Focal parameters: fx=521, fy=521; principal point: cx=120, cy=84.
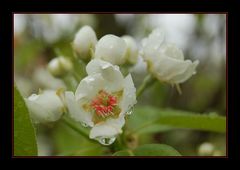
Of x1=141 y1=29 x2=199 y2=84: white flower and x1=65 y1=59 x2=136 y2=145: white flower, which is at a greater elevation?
x1=141 y1=29 x2=199 y2=84: white flower

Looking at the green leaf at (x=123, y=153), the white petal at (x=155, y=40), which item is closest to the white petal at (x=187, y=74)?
the white petal at (x=155, y=40)

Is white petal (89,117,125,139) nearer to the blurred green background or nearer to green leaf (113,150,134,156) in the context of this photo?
green leaf (113,150,134,156)

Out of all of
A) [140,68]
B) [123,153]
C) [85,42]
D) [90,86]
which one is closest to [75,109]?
[90,86]

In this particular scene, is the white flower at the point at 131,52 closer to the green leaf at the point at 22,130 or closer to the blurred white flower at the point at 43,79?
the green leaf at the point at 22,130

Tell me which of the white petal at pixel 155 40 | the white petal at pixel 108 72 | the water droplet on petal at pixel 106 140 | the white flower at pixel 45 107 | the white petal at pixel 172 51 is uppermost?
the white petal at pixel 155 40

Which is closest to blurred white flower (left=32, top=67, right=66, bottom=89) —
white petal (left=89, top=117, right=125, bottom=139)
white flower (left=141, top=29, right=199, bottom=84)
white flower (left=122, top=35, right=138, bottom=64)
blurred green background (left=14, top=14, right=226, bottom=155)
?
blurred green background (left=14, top=14, right=226, bottom=155)
